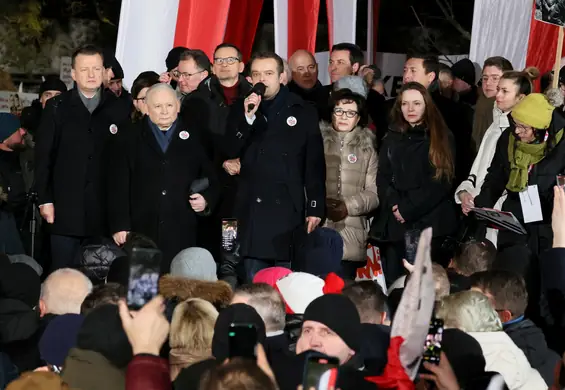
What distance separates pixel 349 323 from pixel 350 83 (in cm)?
493

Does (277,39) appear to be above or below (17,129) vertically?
above

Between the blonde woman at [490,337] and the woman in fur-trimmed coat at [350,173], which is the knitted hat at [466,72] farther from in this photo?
the blonde woman at [490,337]

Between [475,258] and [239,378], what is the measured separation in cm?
446

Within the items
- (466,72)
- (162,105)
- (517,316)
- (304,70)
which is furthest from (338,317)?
(466,72)

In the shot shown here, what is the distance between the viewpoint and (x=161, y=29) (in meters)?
11.0

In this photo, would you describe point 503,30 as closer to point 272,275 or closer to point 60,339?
point 272,275

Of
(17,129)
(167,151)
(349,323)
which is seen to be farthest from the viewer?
(17,129)

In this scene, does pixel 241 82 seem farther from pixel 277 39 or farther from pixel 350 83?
pixel 277 39

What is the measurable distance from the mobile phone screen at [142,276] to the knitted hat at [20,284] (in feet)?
8.83

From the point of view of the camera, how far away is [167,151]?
9.09 meters

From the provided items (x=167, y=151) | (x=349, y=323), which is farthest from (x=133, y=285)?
(x=167, y=151)

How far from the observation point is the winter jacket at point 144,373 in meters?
4.42

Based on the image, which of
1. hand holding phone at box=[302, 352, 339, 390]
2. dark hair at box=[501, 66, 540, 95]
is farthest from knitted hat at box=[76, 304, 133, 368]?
dark hair at box=[501, 66, 540, 95]

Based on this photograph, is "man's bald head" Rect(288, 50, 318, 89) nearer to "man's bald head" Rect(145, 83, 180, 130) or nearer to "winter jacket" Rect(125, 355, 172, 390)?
"man's bald head" Rect(145, 83, 180, 130)
